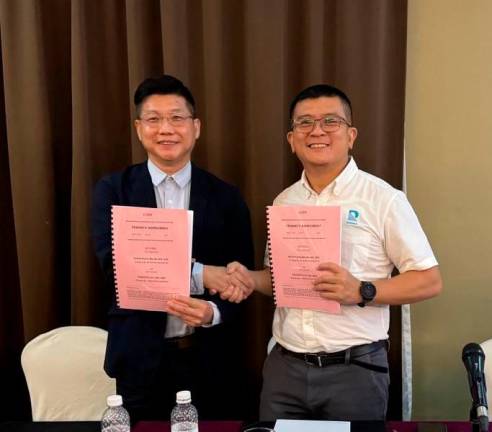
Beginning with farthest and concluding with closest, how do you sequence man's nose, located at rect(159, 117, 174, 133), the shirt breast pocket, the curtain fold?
the curtain fold, man's nose, located at rect(159, 117, 174, 133), the shirt breast pocket

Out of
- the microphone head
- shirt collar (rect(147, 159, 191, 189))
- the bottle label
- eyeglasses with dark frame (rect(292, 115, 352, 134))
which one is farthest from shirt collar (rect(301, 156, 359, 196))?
the bottle label

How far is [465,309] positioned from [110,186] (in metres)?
1.61

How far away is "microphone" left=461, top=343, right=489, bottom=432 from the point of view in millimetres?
1153

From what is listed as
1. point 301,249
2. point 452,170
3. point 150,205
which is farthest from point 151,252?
point 452,170

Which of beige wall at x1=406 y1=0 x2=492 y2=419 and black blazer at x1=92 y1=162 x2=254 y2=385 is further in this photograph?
beige wall at x1=406 y1=0 x2=492 y2=419

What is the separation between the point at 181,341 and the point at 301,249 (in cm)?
61

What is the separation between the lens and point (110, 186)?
188cm

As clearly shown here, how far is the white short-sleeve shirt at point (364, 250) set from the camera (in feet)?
5.38

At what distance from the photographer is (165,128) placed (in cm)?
180

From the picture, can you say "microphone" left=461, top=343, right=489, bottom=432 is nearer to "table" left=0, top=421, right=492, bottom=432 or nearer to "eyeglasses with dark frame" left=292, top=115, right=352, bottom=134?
"table" left=0, top=421, right=492, bottom=432

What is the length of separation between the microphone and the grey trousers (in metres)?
0.52

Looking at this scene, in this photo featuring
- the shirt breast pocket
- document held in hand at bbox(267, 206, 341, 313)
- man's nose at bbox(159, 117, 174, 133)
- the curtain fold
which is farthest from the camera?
the curtain fold

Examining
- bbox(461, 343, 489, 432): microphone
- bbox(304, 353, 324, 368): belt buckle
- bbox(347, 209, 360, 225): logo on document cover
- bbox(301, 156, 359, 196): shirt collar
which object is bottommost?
bbox(304, 353, 324, 368): belt buckle

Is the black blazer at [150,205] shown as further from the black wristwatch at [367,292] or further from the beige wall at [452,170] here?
the beige wall at [452,170]
